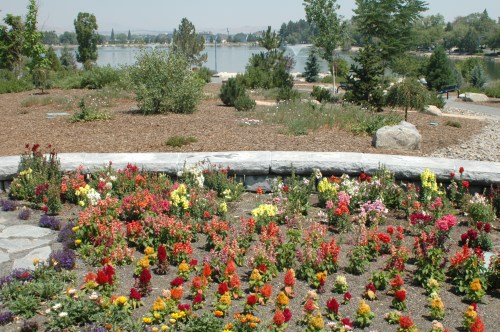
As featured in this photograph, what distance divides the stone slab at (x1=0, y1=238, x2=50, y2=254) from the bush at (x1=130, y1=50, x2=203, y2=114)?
269 inches

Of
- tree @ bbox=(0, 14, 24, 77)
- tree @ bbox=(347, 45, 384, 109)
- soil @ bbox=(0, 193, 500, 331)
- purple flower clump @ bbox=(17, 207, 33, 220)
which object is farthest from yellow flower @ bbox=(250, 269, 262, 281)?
tree @ bbox=(0, 14, 24, 77)

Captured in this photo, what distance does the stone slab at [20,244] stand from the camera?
4.39 m

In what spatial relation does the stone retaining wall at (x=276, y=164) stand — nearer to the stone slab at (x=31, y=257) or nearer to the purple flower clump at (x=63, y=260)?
the stone slab at (x=31, y=257)

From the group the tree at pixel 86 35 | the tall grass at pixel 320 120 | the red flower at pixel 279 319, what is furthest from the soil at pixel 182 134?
the tree at pixel 86 35

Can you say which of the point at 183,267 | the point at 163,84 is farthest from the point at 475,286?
the point at 163,84

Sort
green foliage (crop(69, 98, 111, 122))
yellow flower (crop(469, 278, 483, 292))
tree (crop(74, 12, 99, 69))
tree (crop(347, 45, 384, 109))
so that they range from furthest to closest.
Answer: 1. tree (crop(74, 12, 99, 69))
2. tree (crop(347, 45, 384, 109))
3. green foliage (crop(69, 98, 111, 122))
4. yellow flower (crop(469, 278, 483, 292))

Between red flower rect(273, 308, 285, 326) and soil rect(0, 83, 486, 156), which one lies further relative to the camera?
soil rect(0, 83, 486, 156)

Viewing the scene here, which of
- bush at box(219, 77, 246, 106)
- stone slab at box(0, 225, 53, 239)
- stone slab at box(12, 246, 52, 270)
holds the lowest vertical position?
stone slab at box(12, 246, 52, 270)

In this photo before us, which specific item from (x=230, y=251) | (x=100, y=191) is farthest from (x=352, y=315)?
(x=100, y=191)

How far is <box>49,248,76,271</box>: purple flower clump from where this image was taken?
3898 mm

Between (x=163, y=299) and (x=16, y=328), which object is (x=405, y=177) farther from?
(x=16, y=328)

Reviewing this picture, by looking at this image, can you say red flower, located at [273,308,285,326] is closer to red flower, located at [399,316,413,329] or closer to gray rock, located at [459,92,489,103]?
red flower, located at [399,316,413,329]

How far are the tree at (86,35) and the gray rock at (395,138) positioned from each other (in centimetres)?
3367

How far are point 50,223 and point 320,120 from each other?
6.01 metres
